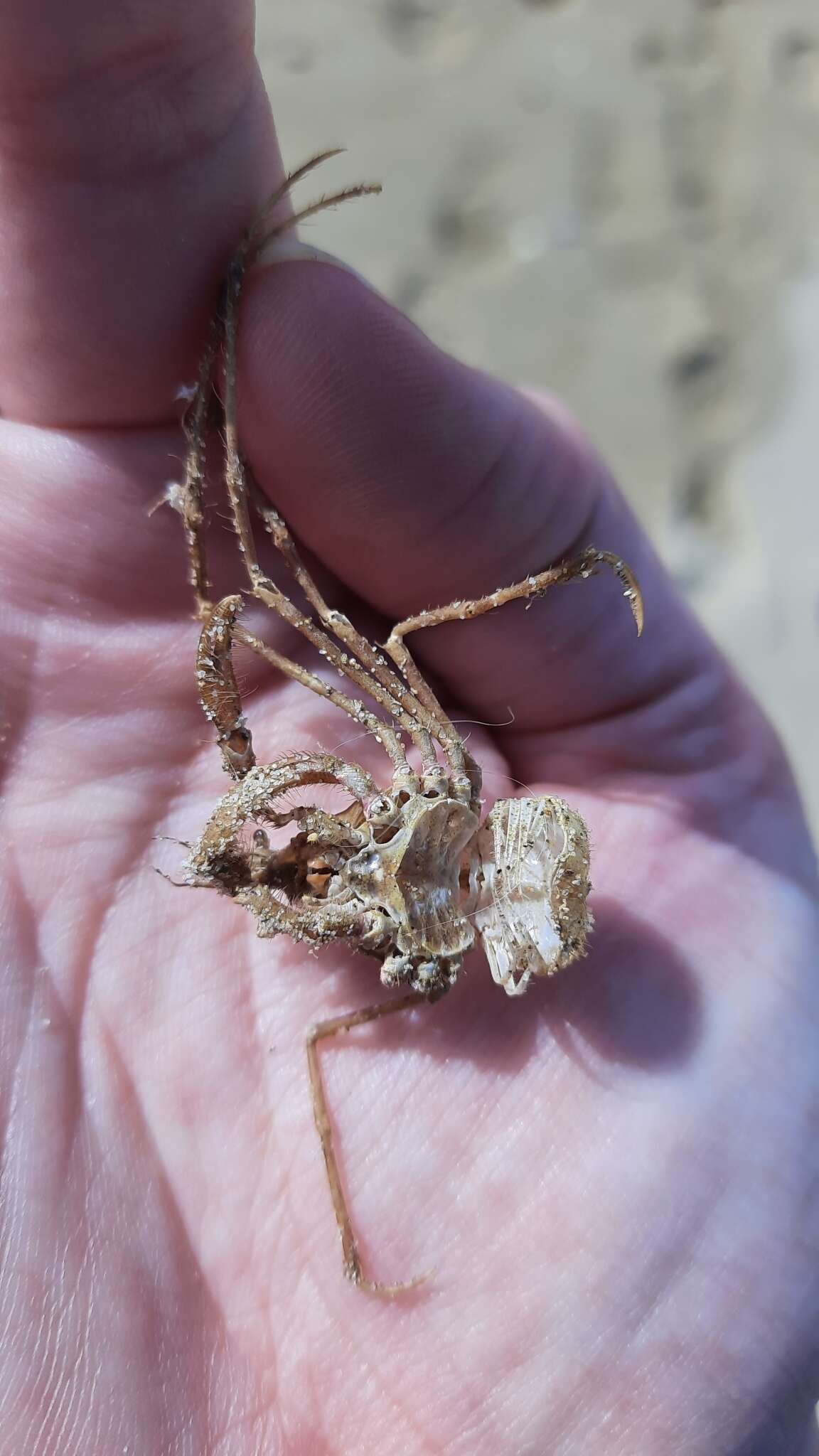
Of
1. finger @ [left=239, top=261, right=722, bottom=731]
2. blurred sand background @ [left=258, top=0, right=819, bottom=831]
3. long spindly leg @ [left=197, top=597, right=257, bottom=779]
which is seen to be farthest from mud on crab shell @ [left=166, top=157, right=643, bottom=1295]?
blurred sand background @ [left=258, top=0, right=819, bottom=831]

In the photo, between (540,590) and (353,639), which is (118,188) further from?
(540,590)

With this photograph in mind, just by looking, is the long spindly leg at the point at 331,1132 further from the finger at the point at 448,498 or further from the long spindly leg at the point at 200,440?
the long spindly leg at the point at 200,440

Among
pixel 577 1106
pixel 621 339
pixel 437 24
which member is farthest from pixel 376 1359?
pixel 437 24

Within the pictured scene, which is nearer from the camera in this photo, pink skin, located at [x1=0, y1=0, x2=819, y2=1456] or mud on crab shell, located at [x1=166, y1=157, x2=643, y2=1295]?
pink skin, located at [x1=0, y1=0, x2=819, y2=1456]

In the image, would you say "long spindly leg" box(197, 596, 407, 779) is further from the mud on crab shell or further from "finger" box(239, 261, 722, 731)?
"finger" box(239, 261, 722, 731)

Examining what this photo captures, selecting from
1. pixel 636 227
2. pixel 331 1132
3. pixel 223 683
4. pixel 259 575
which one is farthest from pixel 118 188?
pixel 636 227
